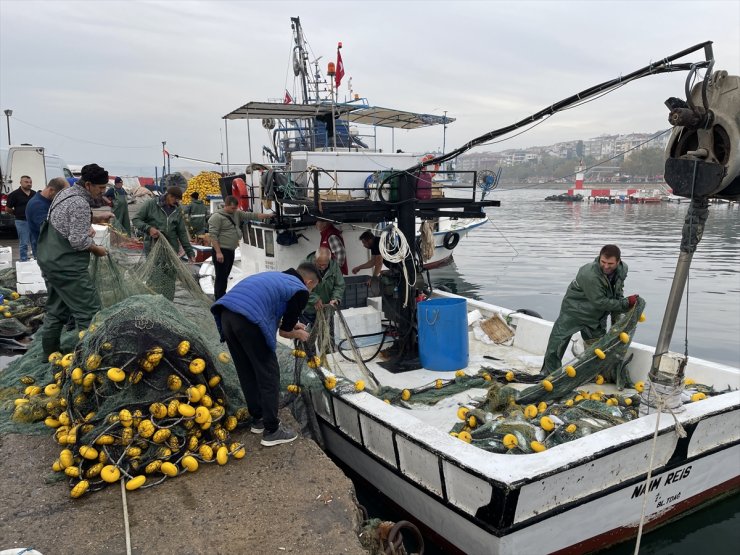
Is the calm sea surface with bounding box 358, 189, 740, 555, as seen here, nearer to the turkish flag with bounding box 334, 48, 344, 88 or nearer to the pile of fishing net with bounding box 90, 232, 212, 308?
the pile of fishing net with bounding box 90, 232, 212, 308

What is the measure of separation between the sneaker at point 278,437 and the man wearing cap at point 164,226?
3608 mm

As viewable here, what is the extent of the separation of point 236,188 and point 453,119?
4.40m

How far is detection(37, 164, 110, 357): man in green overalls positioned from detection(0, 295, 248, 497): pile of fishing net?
38.3 inches

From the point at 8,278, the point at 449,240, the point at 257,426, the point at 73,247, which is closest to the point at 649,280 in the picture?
the point at 449,240

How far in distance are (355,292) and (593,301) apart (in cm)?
325

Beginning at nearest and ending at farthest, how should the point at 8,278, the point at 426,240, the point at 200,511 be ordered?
1. the point at 200,511
2. the point at 426,240
3. the point at 8,278

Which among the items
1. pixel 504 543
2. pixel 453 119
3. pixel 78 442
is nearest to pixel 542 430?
pixel 504 543

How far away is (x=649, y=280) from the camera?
53.5 ft

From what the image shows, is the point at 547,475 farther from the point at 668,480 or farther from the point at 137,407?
the point at 137,407

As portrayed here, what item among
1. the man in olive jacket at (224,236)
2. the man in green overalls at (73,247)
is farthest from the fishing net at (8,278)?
the man in green overalls at (73,247)

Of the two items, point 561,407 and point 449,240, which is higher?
point 449,240

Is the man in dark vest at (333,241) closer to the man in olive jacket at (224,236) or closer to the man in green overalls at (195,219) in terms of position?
the man in olive jacket at (224,236)

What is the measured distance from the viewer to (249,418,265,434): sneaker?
406cm

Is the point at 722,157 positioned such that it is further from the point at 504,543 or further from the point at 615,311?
the point at 504,543
